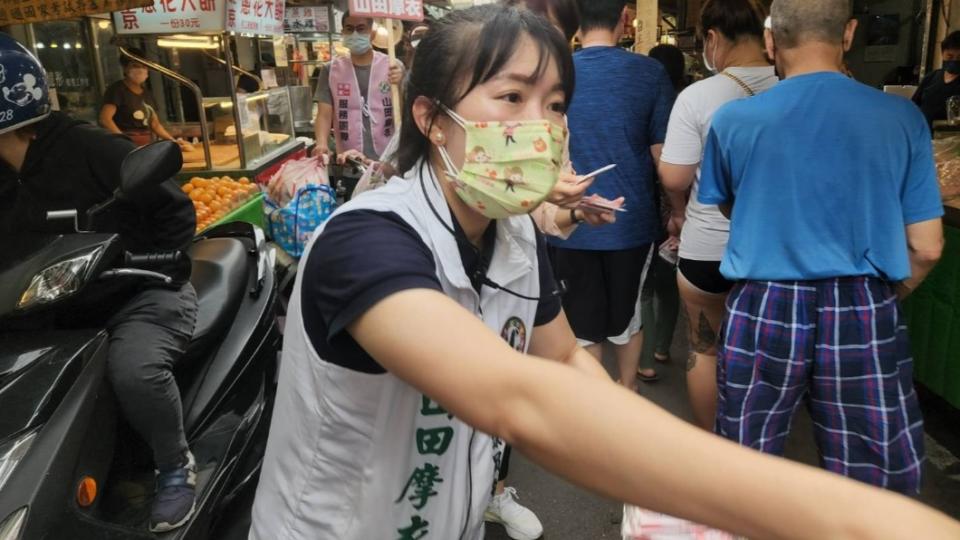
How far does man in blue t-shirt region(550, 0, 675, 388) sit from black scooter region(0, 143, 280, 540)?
5.36 ft

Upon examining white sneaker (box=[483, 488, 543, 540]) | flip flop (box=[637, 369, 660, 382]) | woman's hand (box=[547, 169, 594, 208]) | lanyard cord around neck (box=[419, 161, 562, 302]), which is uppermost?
lanyard cord around neck (box=[419, 161, 562, 302])

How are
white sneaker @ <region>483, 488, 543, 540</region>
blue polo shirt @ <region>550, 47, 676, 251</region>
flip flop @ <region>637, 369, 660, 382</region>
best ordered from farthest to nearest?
flip flop @ <region>637, 369, 660, 382</region> → blue polo shirt @ <region>550, 47, 676, 251</region> → white sneaker @ <region>483, 488, 543, 540</region>

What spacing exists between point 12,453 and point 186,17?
14.8ft

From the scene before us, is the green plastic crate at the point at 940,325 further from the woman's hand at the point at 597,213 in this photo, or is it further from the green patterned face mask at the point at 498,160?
the green patterned face mask at the point at 498,160

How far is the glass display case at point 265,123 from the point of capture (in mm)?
6441

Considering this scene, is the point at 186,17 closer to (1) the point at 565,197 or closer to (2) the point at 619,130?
(2) the point at 619,130

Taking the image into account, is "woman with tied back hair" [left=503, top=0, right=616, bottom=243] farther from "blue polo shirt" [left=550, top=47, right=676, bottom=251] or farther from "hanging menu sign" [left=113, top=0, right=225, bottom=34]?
"hanging menu sign" [left=113, top=0, right=225, bottom=34]

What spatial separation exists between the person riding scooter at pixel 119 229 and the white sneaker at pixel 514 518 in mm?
1278

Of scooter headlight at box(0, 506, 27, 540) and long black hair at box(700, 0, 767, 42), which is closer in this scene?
scooter headlight at box(0, 506, 27, 540)

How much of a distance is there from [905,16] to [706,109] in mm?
7827

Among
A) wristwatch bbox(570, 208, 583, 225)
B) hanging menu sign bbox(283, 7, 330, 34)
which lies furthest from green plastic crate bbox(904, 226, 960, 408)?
hanging menu sign bbox(283, 7, 330, 34)

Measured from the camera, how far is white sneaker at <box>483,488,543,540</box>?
2971 millimetres

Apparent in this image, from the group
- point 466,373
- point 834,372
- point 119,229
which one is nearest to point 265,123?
point 119,229

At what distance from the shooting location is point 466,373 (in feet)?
2.88
